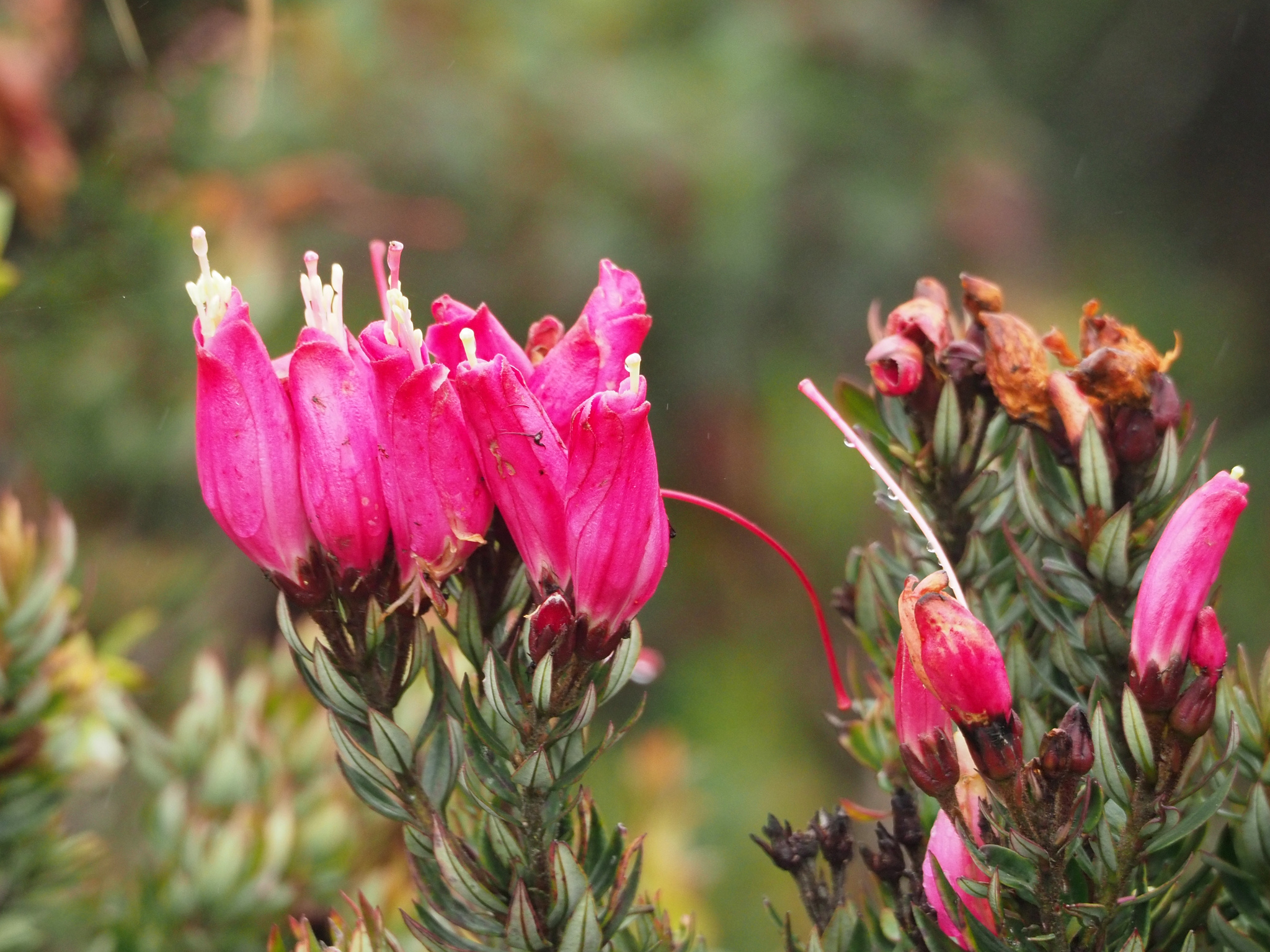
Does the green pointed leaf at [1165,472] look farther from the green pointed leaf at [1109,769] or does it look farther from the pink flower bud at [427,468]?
the pink flower bud at [427,468]

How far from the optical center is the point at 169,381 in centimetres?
185

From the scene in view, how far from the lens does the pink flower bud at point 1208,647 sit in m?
0.55

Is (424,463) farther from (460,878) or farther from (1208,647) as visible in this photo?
(1208,647)

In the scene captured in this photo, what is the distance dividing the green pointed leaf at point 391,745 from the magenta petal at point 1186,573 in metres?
0.35

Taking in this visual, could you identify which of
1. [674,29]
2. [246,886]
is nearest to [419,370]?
[246,886]

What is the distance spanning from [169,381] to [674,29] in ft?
8.28

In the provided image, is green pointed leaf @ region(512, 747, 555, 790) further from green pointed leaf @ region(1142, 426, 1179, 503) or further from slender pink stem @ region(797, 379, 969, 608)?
green pointed leaf @ region(1142, 426, 1179, 503)

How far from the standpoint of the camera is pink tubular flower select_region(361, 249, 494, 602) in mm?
554

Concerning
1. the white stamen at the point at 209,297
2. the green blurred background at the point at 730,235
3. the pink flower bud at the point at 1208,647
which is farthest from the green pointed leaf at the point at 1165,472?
the green blurred background at the point at 730,235

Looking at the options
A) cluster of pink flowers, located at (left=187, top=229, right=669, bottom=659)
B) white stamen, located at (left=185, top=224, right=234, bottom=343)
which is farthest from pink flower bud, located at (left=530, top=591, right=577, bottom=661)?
white stamen, located at (left=185, top=224, right=234, bottom=343)

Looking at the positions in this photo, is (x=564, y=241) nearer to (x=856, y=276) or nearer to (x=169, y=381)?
(x=856, y=276)

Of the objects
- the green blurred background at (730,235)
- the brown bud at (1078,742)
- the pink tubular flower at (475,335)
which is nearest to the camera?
the brown bud at (1078,742)

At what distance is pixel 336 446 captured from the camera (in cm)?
57

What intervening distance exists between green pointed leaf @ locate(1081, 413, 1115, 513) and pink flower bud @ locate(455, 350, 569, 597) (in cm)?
28
